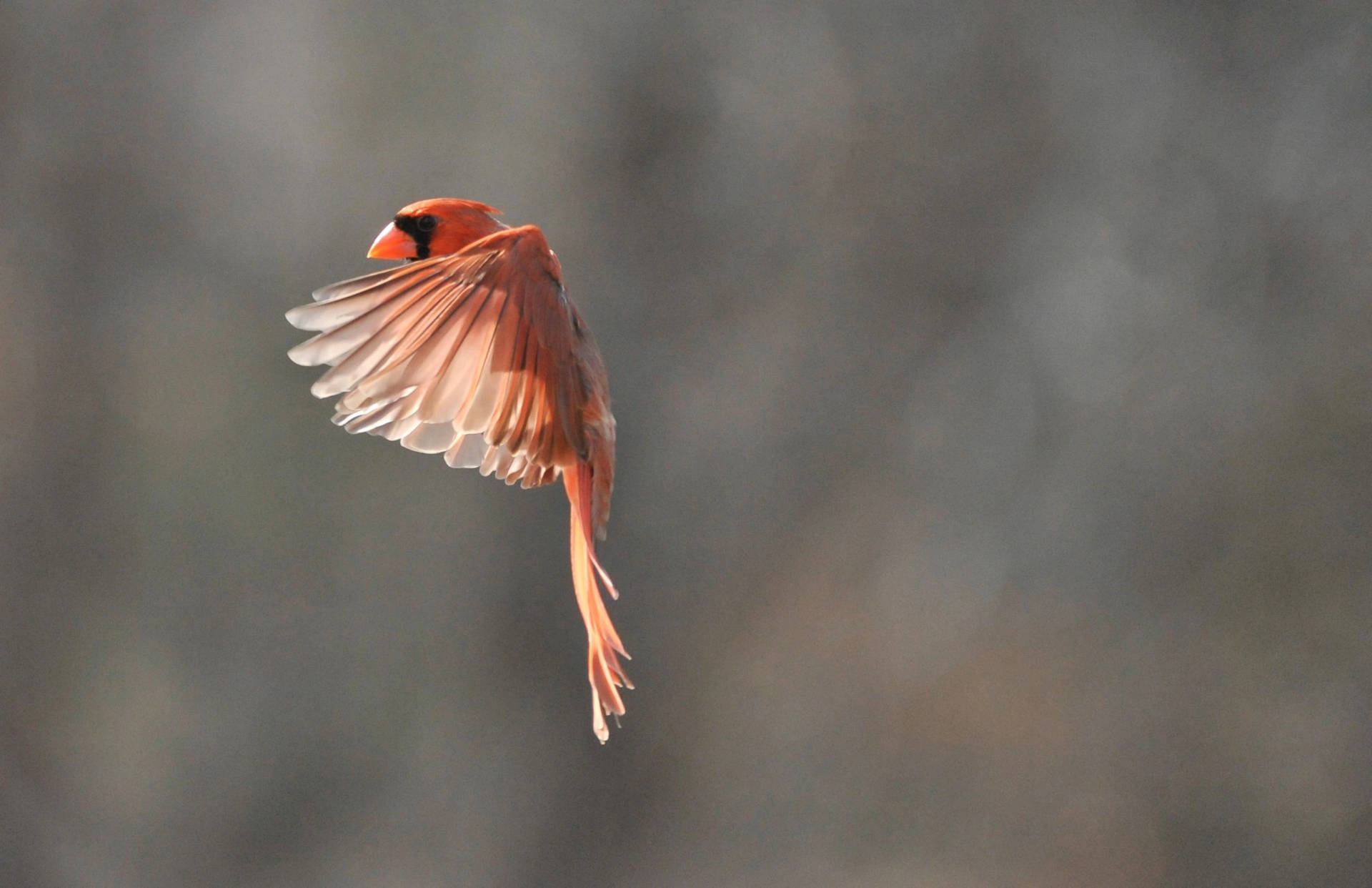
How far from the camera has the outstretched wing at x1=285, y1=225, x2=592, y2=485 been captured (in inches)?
28.1

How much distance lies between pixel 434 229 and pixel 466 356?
16 cm

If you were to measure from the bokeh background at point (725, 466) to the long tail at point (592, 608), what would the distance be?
1.70 meters

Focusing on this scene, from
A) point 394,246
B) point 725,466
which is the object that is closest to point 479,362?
point 394,246

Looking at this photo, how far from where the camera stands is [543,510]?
2.66 metres

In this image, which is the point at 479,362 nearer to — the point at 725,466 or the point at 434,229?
the point at 434,229

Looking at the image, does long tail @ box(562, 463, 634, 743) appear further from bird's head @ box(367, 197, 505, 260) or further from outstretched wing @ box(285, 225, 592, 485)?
bird's head @ box(367, 197, 505, 260)

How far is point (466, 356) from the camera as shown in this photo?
0.78m

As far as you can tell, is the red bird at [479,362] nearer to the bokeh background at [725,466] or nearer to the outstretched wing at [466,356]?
the outstretched wing at [466,356]

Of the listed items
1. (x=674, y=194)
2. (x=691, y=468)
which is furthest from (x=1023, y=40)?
(x=691, y=468)

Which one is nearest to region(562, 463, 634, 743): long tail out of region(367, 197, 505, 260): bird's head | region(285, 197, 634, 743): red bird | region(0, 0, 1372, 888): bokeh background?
region(285, 197, 634, 743): red bird

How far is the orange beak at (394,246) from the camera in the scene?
0.86 metres

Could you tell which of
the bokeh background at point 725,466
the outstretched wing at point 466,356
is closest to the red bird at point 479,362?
the outstretched wing at point 466,356

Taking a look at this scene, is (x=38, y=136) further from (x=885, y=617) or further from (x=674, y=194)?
(x=885, y=617)

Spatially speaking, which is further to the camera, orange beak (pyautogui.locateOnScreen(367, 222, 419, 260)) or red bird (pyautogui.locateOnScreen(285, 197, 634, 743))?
orange beak (pyautogui.locateOnScreen(367, 222, 419, 260))
